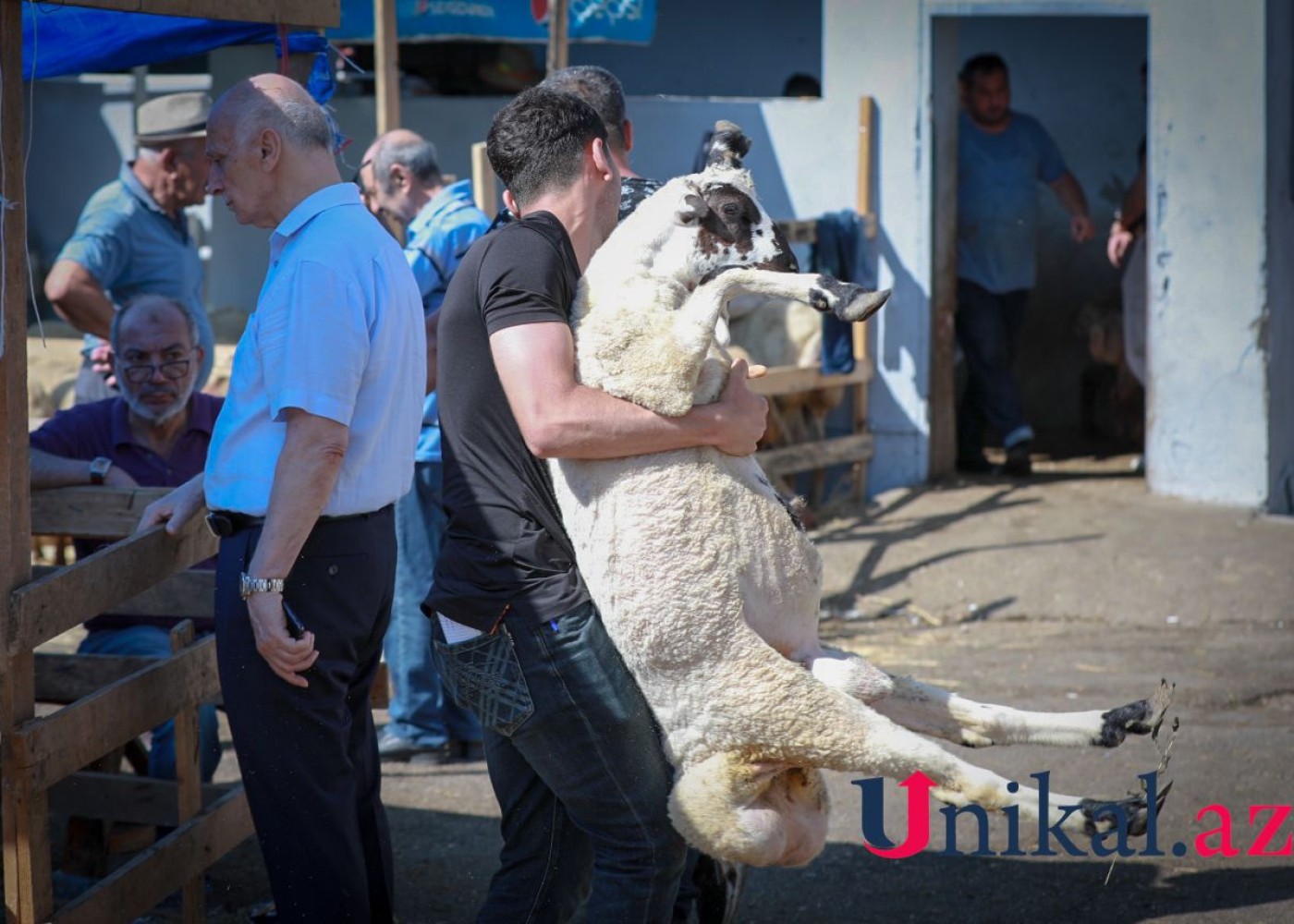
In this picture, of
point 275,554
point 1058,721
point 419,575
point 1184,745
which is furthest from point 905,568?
point 275,554

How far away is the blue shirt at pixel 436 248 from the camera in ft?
16.9

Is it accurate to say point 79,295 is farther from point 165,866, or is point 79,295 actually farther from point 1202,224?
point 1202,224

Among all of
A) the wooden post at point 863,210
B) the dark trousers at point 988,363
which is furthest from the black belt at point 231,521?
the dark trousers at point 988,363

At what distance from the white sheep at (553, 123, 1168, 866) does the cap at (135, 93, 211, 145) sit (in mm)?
3814

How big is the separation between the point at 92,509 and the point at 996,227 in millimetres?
6775

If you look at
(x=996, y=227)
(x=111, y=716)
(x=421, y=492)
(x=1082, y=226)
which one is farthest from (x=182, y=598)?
(x=1082, y=226)

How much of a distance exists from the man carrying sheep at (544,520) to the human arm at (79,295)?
3359 mm

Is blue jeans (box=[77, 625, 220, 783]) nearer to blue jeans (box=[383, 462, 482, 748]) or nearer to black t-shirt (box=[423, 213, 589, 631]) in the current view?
blue jeans (box=[383, 462, 482, 748])

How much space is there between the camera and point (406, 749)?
550cm

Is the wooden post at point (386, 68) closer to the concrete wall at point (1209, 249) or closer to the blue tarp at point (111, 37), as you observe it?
the blue tarp at point (111, 37)

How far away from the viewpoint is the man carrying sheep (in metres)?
2.85

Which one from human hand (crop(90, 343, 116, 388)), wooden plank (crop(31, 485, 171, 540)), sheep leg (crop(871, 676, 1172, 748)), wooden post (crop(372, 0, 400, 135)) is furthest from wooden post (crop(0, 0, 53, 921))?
wooden post (crop(372, 0, 400, 135))

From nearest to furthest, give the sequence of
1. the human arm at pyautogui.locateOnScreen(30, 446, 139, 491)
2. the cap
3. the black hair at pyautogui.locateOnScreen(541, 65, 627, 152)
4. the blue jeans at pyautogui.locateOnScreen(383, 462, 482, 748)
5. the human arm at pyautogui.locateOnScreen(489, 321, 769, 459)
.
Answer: the human arm at pyautogui.locateOnScreen(489, 321, 769, 459), the human arm at pyautogui.locateOnScreen(30, 446, 139, 491), the black hair at pyautogui.locateOnScreen(541, 65, 627, 152), the blue jeans at pyautogui.locateOnScreen(383, 462, 482, 748), the cap

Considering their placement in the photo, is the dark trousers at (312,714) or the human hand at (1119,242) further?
the human hand at (1119,242)
